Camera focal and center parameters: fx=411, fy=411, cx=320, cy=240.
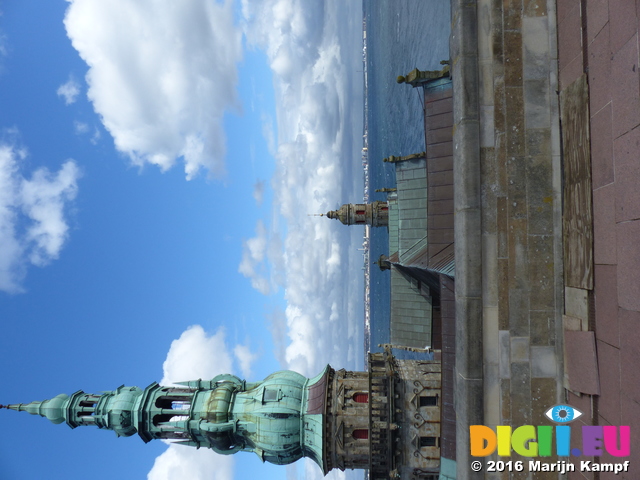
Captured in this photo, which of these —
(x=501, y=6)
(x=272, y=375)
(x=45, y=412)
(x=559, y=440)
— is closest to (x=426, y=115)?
(x=501, y=6)

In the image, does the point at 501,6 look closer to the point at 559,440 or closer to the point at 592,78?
the point at 592,78

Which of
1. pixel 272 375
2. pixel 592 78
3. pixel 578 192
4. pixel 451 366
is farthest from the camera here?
pixel 272 375

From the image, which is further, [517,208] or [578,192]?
[517,208]

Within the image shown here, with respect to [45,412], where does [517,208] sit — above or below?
above

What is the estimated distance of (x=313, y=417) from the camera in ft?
61.5

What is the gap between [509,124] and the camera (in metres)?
10.4

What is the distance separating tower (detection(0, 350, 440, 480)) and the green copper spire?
0.05 meters

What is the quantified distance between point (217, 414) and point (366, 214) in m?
22.8

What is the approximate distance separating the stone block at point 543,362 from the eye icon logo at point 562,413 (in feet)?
2.45

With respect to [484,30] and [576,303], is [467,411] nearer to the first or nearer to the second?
[576,303]

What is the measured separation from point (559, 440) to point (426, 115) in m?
11.7

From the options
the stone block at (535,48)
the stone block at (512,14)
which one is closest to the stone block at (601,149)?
the stone block at (535,48)

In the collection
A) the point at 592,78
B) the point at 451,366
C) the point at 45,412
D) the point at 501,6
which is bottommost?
the point at 45,412

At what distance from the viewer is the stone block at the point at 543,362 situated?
1029cm
